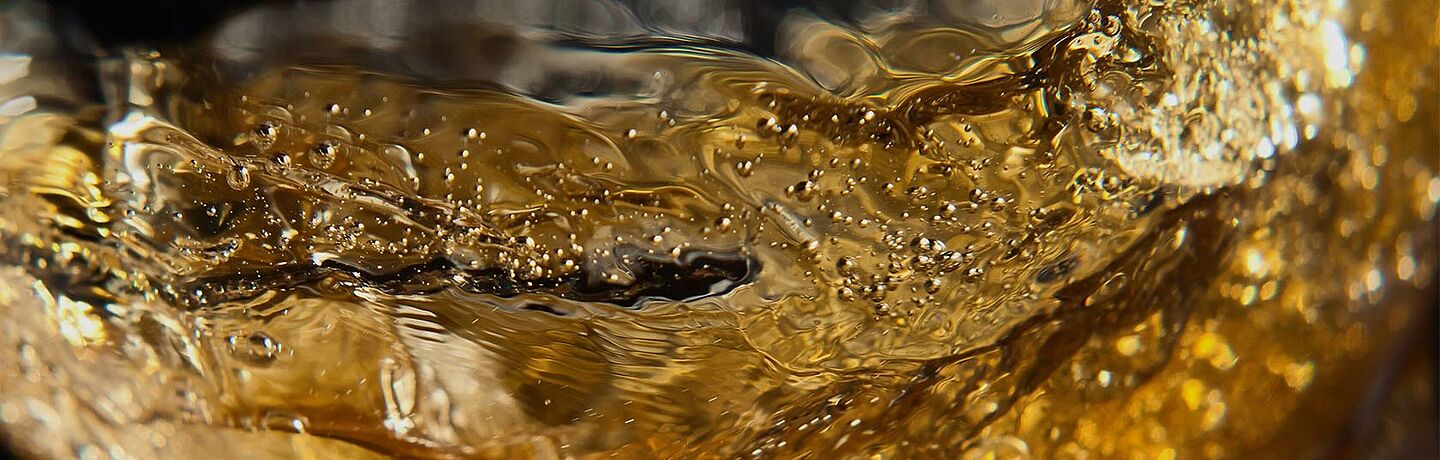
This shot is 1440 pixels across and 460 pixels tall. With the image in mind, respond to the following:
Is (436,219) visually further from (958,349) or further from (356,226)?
(958,349)

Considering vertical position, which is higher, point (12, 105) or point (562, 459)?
point (12, 105)

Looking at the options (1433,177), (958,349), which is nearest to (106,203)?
(958,349)

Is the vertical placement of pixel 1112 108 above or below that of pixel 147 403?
above

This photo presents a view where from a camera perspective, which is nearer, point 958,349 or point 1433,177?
point 958,349

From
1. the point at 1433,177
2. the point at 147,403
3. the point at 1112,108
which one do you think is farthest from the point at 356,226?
the point at 1433,177

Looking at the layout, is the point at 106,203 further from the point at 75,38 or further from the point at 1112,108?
the point at 1112,108
